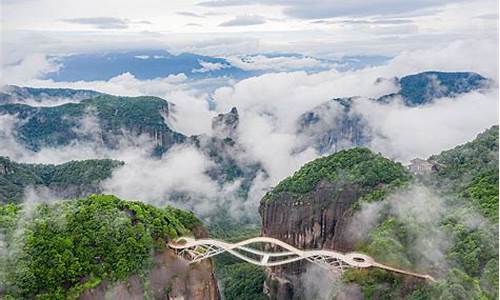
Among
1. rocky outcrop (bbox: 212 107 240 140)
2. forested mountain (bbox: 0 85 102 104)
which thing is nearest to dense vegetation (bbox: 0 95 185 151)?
rocky outcrop (bbox: 212 107 240 140)

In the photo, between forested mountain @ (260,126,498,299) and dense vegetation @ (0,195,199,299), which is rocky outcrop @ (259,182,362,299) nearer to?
forested mountain @ (260,126,498,299)

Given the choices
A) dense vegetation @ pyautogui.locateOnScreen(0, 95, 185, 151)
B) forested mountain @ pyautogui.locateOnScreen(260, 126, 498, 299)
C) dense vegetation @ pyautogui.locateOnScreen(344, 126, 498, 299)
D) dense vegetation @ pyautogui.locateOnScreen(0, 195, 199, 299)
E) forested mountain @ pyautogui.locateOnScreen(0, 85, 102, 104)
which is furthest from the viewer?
forested mountain @ pyautogui.locateOnScreen(0, 85, 102, 104)

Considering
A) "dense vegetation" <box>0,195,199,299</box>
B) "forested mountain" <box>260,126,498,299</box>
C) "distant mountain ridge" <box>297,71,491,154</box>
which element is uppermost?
"dense vegetation" <box>0,195,199,299</box>

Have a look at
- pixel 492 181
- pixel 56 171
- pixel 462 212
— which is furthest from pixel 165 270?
pixel 56 171

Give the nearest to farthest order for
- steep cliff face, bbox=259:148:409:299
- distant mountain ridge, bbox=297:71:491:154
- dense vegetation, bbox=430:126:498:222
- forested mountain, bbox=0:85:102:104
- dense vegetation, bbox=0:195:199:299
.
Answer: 1. dense vegetation, bbox=0:195:199:299
2. dense vegetation, bbox=430:126:498:222
3. steep cliff face, bbox=259:148:409:299
4. distant mountain ridge, bbox=297:71:491:154
5. forested mountain, bbox=0:85:102:104

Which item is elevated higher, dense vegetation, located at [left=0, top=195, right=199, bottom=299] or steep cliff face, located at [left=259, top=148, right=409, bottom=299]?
dense vegetation, located at [left=0, top=195, right=199, bottom=299]

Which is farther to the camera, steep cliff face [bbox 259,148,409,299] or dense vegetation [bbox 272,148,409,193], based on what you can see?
Result: dense vegetation [bbox 272,148,409,193]

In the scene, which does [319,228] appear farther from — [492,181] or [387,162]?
[492,181]

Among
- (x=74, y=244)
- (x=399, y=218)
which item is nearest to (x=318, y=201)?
(x=399, y=218)
